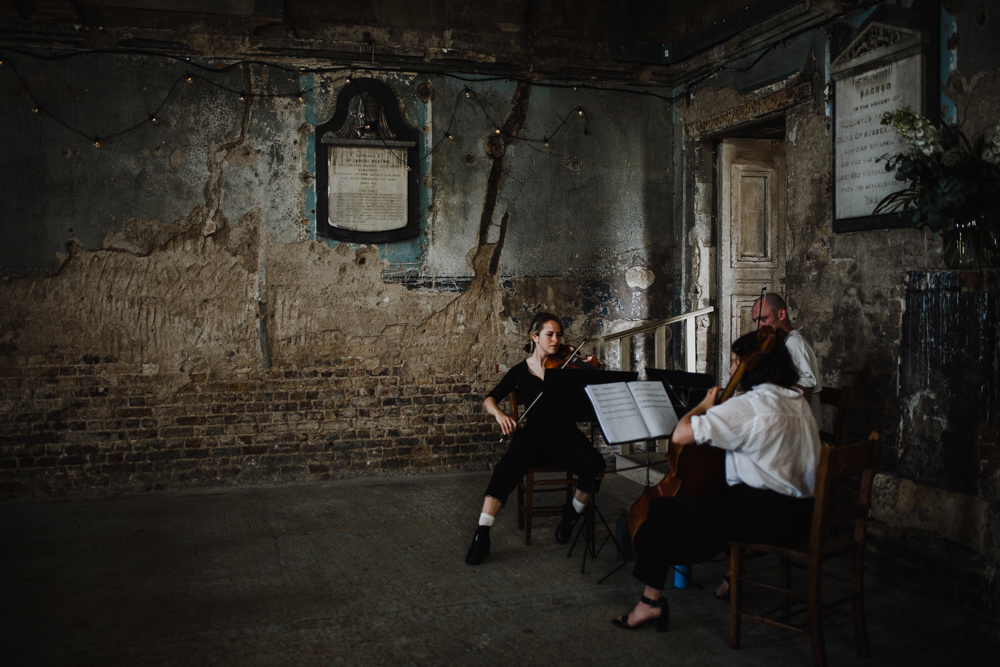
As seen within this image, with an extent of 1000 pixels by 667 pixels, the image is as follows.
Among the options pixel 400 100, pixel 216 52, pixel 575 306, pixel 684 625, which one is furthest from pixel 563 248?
pixel 684 625

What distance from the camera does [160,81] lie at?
5832 mm

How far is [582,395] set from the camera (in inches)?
172

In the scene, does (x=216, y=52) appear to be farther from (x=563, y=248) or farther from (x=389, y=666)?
(x=389, y=666)

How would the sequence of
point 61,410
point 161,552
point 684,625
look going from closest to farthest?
point 684,625 → point 161,552 → point 61,410

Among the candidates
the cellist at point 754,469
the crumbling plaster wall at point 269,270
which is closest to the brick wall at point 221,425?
the crumbling plaster wall at point 269,270

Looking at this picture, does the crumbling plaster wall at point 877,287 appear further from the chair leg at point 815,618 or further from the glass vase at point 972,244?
the chair leg at point 815,618

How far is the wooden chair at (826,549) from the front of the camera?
299cm

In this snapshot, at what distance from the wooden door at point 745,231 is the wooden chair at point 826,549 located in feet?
11.2

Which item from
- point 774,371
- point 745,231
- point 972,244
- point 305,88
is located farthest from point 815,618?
point 305,88

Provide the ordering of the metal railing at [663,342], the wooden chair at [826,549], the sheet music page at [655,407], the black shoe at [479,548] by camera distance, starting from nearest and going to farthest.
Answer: the wooden chair at [826,549] < the sheet music page at [655,407] < the black shoe at [479,548] < the metal railing at [663,342]

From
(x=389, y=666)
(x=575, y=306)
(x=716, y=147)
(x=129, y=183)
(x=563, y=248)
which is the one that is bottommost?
(x=389, y=666)

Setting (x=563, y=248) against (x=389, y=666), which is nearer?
(x=389, y=666)

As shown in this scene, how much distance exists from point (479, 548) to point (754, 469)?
174 cm

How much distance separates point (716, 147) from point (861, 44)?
1.96 meters
